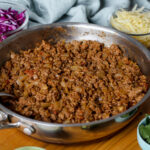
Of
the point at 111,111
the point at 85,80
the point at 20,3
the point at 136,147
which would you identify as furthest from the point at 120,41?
the point at 20,3

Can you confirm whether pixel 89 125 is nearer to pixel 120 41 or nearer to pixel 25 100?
pixel 25 100

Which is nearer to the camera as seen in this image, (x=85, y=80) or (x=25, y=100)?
(x=25, y=100)

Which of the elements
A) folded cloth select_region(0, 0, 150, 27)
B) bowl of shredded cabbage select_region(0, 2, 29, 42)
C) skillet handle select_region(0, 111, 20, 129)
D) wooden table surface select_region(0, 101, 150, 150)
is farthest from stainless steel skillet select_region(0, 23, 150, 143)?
folded cloth select_region(0, 0, 150, 27)

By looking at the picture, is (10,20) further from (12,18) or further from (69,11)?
(69,11)

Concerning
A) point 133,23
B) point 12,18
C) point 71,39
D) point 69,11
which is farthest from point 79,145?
point 69,11

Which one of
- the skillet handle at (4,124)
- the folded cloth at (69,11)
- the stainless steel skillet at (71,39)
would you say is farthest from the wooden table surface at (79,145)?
the folded cloth at (69,11)

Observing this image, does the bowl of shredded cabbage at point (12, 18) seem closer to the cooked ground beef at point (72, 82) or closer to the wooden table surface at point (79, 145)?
the cooked ground beef at point (72, 82)
